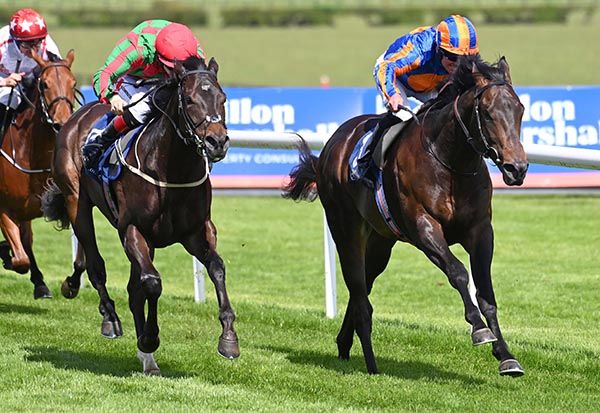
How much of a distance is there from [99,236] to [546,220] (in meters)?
5.07

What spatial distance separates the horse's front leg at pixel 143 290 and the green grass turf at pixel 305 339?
0.17 meters

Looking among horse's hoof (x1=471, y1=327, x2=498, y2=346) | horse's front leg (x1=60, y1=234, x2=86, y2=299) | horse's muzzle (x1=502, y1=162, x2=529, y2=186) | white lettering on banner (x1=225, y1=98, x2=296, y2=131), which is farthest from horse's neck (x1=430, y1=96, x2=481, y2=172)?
white lettering on banner (x1=225, y1=98, x2=296, y2=131)

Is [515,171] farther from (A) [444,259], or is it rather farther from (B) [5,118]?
(B) [5,118]

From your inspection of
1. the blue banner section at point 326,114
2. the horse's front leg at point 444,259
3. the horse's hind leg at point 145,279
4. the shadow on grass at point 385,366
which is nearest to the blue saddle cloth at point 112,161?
the horse's hind leg at point 145,279

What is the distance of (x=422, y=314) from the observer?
31.6 feet

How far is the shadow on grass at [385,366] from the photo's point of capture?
677cm

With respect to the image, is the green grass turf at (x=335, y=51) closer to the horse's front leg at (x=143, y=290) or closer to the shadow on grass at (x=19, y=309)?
the shadow on grass at (x=19, y=309)

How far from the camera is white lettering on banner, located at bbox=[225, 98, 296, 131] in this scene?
14680mm

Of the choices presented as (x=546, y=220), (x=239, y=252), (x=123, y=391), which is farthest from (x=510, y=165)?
(x=546, y=220)

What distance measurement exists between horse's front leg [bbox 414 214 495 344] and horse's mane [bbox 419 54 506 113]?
68cm

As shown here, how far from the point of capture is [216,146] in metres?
6.04

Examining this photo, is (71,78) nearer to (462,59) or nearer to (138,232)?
(138,232)

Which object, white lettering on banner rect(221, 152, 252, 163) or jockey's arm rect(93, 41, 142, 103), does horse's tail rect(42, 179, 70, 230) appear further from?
white lettering on banner rect(221, 152, 252, 163)

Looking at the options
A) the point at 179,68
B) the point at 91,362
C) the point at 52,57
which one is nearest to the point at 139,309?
the point at 91,362
